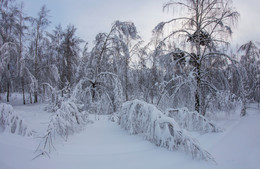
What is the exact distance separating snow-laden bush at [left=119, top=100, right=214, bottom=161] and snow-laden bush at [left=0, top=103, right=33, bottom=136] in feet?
6.66

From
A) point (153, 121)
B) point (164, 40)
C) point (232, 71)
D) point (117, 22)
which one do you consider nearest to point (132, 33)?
point (117, 22)

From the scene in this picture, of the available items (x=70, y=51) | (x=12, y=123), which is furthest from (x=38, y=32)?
(x=12, y=123)

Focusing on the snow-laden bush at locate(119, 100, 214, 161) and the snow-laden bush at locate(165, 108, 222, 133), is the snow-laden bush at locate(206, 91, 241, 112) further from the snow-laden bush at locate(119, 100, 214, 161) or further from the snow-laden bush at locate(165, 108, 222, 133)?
the snow-laden bush at locate(119, 100, 214, 161)

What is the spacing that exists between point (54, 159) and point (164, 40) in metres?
4.57

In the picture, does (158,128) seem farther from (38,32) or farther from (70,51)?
(38,32)

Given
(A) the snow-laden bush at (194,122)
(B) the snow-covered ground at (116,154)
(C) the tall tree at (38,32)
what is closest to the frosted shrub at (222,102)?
(A) the snow-laden bush at (194,122)

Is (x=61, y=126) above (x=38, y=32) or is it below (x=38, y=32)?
below

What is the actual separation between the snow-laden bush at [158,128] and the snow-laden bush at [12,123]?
203 cm

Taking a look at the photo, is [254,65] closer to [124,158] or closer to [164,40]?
[164,40]

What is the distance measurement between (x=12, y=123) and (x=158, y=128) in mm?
2926

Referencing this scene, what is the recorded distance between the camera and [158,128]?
2584 millimetres

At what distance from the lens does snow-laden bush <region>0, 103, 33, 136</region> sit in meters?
2.69

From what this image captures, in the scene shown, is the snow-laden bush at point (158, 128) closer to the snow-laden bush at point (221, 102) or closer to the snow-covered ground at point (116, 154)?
the snow-covered ground at point (116, 154)

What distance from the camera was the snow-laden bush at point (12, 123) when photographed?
2.69 m
